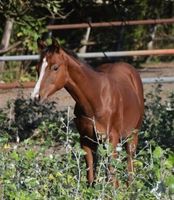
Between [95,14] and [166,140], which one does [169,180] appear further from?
[95,14]

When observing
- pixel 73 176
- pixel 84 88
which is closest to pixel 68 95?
pixel 84 88

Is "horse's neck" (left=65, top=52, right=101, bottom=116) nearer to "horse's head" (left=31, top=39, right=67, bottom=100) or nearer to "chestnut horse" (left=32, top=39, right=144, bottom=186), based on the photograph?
"chestnut horse" (left=32, top=39, right=144, bottom=186)

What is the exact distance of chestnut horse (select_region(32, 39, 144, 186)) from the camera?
5676 millimetres

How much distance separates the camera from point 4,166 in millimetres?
4680

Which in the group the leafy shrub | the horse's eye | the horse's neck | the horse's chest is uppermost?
the horse's eye

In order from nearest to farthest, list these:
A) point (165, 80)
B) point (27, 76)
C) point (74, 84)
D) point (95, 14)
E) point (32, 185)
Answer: point (32, 185) → point (74, 84) → point (165, 80) → point (27, 76) → point (95, 14)

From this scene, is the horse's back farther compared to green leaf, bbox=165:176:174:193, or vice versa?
the horse's back

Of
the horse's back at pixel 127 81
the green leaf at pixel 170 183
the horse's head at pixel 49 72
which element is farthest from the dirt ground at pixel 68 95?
the green leaf at pixel 170 183

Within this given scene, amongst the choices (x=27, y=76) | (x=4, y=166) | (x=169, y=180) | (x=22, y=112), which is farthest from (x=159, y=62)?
(x=169, y=180)

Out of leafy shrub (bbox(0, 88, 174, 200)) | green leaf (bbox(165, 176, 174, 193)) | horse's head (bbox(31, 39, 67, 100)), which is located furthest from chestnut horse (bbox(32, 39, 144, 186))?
green leaf (bbox(165, 176, 174, 193))

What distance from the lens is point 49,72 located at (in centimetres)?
566

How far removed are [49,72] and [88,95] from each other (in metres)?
0.46

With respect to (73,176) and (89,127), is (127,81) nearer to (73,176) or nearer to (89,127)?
(89,127)

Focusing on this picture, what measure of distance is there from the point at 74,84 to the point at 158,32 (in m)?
15.2
